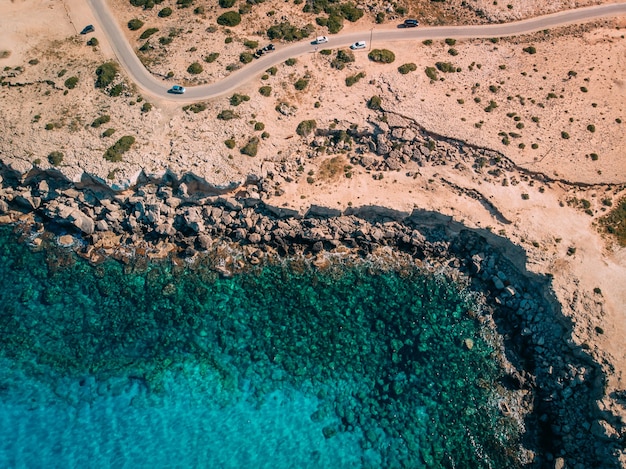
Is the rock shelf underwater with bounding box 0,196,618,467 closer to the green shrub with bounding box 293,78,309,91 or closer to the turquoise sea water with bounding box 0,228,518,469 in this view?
the turquoise sea water with bounding box 0,228,518,469

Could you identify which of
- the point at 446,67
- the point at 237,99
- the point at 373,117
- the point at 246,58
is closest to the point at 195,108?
the point at 237,99

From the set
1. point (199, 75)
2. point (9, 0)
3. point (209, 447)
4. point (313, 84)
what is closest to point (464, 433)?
point (209, 447)

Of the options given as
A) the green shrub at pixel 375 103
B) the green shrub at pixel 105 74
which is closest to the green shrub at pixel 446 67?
the green shrub at pixel 375 103

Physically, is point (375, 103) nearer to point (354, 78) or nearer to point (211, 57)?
point (354, 78)

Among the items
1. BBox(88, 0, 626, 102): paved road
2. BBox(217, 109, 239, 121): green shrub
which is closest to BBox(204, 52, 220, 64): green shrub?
BBox(88, 0, 626, 102): paved road

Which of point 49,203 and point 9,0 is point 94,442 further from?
point 9,0
